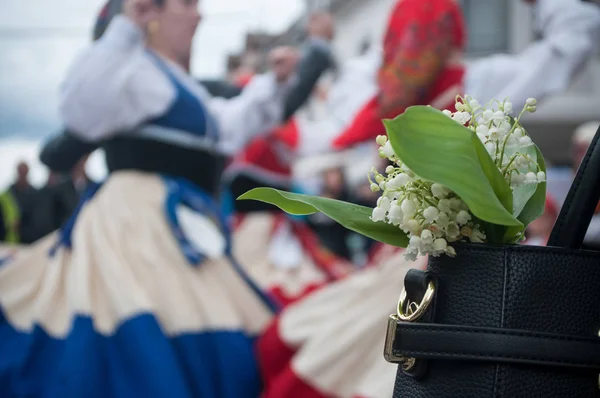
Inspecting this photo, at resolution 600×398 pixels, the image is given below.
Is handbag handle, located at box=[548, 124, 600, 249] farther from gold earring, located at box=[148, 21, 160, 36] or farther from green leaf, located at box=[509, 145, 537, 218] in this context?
gold earring, located at box=[148, 21, 160, 36]

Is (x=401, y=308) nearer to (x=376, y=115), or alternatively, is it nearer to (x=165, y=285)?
(x=165, y=285)

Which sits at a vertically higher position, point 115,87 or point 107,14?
point 107,14

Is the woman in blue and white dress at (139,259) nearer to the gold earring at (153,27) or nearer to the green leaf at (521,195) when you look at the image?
the gold earring at (153,27)

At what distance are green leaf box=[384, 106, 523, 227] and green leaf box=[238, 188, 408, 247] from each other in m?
0.14

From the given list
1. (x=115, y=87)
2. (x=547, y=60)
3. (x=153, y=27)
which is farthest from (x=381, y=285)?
(x=153, y=27)

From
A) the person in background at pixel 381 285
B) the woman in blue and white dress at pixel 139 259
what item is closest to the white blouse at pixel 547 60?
the person in background at pixel 381 285

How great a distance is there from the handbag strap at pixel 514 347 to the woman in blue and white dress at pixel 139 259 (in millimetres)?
1646

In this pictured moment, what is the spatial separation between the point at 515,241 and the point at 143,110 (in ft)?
7.31

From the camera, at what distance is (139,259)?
279 cm

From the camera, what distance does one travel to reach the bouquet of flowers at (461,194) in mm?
853

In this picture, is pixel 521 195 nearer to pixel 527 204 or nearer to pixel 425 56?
pixel 527 204

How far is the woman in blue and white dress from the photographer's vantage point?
8.34 ft

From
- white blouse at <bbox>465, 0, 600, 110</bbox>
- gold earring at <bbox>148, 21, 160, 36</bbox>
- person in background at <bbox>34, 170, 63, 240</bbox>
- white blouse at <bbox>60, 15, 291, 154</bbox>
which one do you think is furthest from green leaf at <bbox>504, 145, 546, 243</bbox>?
person in background at <bbox>34, 170, 63, 240</bbox>

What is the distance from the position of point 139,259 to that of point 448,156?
6.73 feet
